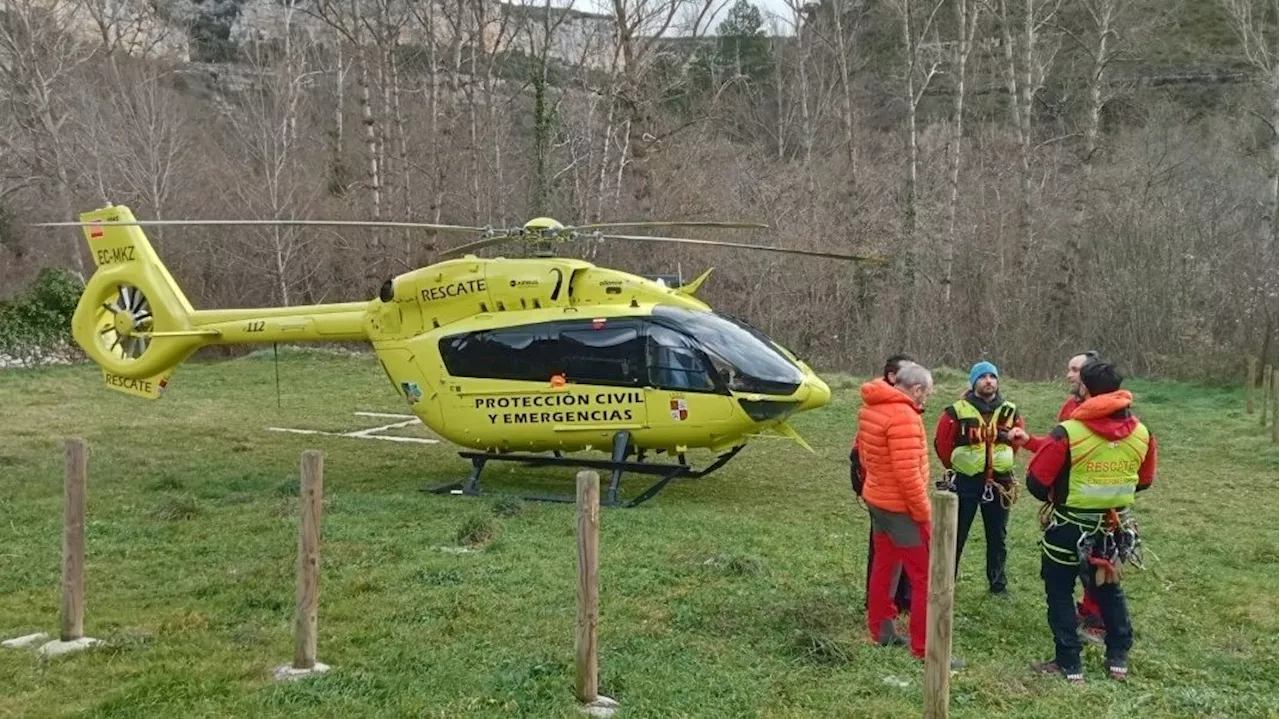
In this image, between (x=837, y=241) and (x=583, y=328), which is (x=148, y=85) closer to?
(x=837, y=241)

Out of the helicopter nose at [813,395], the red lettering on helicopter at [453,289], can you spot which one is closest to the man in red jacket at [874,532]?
the helicopter nose at [813,395]

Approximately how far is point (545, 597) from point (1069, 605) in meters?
3.33

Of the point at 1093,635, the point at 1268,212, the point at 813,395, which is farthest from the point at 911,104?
the point at 1093,635

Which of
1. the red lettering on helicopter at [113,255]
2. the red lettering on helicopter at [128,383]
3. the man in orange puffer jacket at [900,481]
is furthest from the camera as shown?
the red lettering on helicopter at [113,255]

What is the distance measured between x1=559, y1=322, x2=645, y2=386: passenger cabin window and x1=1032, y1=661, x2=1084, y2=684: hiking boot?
5419mm

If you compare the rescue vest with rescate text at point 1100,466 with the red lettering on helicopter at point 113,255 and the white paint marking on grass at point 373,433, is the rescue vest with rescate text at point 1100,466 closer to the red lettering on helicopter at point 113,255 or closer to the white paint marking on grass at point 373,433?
the white paint marking on grass at point 373,433

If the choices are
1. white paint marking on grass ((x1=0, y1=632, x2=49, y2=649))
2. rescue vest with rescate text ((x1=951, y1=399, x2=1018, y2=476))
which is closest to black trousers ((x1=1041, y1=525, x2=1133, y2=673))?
rescue vest with rescate text ((x1=951, y1=399, x2=1018, y2=476))

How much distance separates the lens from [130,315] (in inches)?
492

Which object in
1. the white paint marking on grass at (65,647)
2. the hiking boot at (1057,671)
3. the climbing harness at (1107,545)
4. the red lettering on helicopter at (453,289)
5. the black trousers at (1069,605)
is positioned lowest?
the white paint marking on grass at (65,647)

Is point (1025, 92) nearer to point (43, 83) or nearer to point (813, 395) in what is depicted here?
point (813, 395)

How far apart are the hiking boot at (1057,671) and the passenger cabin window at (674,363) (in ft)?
16.5

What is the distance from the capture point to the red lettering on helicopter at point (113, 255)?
1258 cm

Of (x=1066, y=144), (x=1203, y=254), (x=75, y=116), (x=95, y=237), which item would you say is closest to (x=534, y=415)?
(x=95, y=237)

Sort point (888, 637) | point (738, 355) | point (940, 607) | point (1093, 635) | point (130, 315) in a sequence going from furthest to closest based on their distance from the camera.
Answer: point (130, 315) < point (738, 355) < point (1093, 635) < point (888, 637) < point (940, 607)
